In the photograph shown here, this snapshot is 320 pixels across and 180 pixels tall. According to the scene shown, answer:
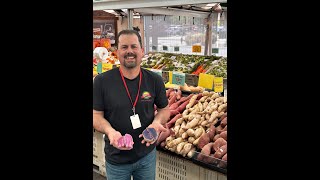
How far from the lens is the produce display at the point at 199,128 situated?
2.37m

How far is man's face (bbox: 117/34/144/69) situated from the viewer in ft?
6.11

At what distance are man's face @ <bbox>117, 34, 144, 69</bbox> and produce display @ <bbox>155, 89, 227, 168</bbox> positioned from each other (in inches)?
34.6

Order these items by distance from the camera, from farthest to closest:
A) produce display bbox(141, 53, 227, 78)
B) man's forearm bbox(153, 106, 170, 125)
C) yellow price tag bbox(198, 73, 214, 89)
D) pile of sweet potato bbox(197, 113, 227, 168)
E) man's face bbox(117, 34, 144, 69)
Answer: produce display bbox(141, 53, 227, 78) → yellow price tag bbox(198, 73, 214, 89) → pile of sweet potato bbox(197, 113, 227, 168) → man's forearm bbox(153, 106, 170, 125) → man's face bbox(117, 34, 144, 69)

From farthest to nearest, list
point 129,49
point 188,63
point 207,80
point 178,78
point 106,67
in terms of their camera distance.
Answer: point 188,63 < point 106,67 < point 178,78 < point 207,80 < point 129,49

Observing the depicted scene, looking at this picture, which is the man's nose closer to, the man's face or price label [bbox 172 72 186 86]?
the man's face

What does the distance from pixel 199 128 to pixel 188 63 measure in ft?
5.37

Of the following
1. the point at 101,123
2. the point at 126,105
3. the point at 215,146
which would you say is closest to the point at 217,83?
the point at 215,146

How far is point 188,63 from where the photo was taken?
4.12 m

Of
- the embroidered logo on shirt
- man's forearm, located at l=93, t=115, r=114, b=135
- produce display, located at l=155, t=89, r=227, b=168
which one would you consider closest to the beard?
the embroidered logo on shirt

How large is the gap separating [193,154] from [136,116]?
27.9 inches

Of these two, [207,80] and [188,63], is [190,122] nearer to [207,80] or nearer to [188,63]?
[207,80]
